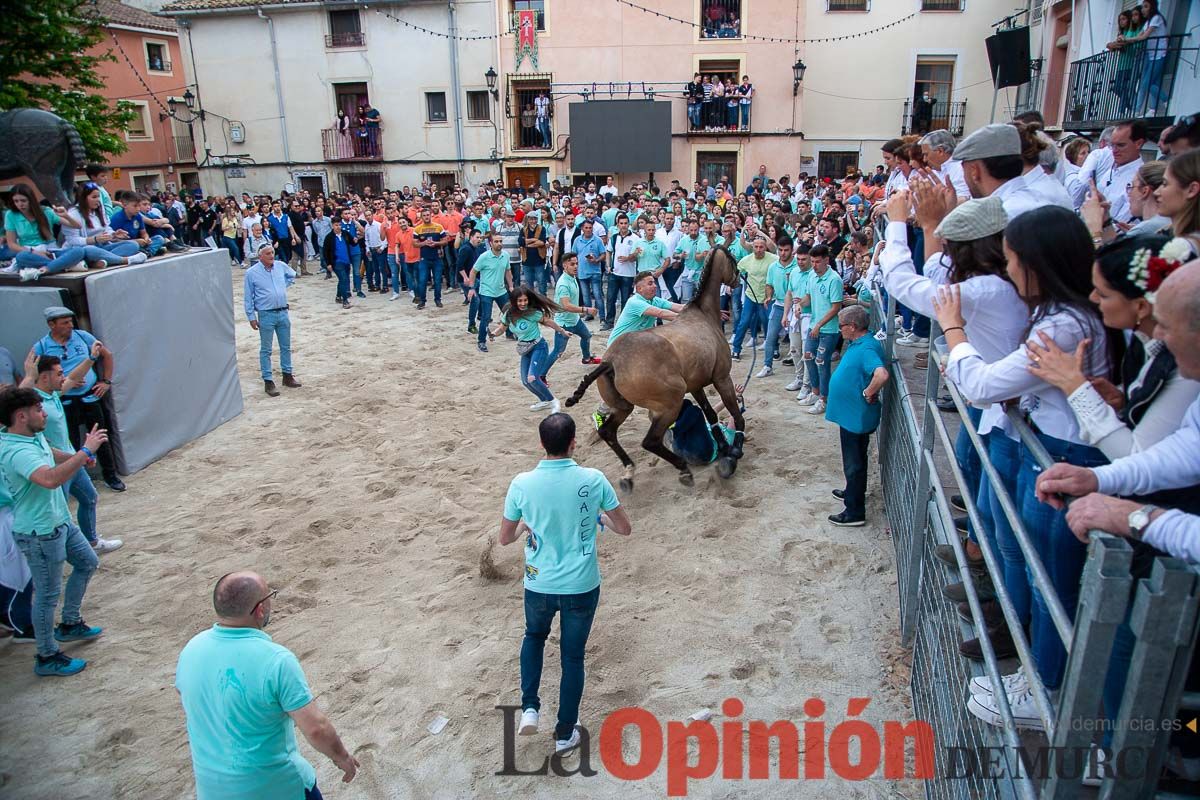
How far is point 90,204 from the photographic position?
9211 mm

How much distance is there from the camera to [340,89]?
88.6 feet

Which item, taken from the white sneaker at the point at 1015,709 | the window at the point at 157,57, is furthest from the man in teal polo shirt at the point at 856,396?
the window at the point at 157,57

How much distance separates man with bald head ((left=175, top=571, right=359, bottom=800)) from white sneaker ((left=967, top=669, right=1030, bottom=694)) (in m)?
2.48

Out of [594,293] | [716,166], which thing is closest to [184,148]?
[716,166]

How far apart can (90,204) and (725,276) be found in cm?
734

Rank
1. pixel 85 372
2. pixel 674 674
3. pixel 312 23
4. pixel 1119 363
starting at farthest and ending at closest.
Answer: pixel 312 23, pixel 85 372, pixel 674 674, pixel 1119 363

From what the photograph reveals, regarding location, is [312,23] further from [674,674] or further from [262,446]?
[674,674]

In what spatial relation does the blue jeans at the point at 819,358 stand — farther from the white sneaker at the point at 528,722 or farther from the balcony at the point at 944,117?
the balcony at the point at 944,117

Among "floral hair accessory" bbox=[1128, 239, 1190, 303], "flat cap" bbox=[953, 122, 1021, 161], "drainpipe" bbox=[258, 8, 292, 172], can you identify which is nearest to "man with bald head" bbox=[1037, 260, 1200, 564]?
"floral hair accessory" bbox=[1128, 239, 1190, 303]

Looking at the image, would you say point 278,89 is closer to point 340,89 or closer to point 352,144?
point 340,89

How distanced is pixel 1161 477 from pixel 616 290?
38.5ft

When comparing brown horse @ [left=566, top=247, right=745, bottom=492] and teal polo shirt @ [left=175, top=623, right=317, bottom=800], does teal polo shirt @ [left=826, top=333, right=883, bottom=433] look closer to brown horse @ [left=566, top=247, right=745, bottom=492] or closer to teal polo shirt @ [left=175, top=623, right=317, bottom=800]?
brown horse @ [left=566, top=247, right=745, bottom=492]

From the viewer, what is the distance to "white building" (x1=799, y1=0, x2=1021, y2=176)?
934 inches

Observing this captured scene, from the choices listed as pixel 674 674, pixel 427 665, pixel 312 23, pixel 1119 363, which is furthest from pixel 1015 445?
pixel 312 23
